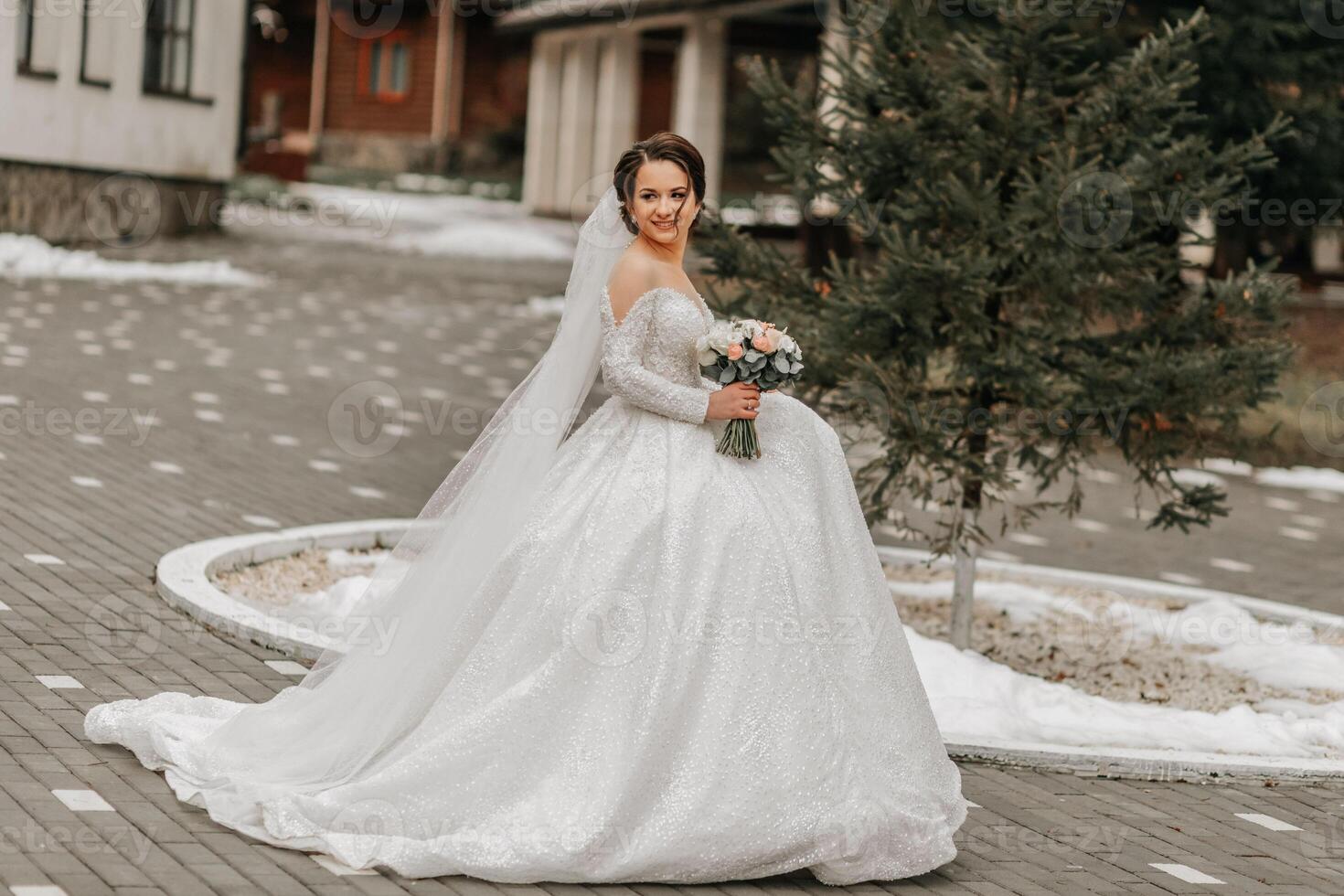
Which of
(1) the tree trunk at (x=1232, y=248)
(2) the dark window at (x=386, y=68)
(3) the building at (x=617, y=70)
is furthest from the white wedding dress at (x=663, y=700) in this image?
(2) the dark window at (x=386, y=68)

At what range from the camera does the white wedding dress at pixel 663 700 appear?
5105mm

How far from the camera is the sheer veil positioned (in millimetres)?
5453

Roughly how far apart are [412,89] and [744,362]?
144 feet

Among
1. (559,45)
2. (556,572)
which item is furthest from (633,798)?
(559,45)

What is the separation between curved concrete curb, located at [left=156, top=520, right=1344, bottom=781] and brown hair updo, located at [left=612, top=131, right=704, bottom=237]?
2373 millimetres

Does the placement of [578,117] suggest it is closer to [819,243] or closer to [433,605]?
[819,243]

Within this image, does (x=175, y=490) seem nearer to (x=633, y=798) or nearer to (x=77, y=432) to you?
(x=77, y=432)

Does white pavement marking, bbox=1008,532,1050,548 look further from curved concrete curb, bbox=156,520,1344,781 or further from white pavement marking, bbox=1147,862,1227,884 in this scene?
white pavement marking, bbox=1147,862,1227,884

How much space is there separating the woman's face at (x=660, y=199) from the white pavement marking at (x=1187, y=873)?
99.1 inches

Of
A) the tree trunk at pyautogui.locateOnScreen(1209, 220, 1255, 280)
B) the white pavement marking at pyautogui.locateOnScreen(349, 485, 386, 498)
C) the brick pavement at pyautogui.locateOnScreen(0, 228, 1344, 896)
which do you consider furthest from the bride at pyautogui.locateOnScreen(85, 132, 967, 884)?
the tree trunk at pyautogui.locateOnScreen(1209, 220, 1255, 280)

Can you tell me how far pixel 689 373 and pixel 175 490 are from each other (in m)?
5.85

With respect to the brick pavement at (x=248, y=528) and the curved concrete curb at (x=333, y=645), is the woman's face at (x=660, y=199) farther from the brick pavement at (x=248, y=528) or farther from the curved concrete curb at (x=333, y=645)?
the curved concrete curb at (x=333, y=645)

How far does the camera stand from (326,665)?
233 inches

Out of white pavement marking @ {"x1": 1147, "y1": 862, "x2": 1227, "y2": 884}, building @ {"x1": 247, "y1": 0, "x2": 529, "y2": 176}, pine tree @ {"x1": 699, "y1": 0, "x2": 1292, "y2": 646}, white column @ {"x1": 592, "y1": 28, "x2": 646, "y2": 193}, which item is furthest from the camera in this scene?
building @ {"x1": 247, "y1": 0, "x2": 529, "y2": 176}
